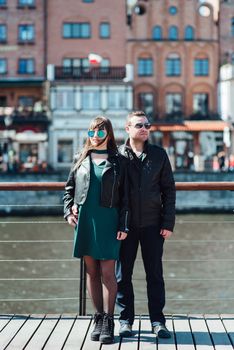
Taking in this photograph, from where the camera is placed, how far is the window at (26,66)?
175 feet

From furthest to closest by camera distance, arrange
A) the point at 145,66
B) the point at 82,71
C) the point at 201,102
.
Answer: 1. the point at 145,66
2. the point at 201,102
3. the point at 82,71

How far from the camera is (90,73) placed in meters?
51.6

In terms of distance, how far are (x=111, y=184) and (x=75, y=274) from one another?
1480 cm

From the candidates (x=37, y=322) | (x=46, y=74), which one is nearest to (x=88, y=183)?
(x=37, y=322)

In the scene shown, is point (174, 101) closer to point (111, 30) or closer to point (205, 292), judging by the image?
point (111, 30)

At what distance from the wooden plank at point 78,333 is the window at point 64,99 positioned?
43722 mm

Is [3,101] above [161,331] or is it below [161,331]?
above

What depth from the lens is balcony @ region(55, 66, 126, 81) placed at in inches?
2020

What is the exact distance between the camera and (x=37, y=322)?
7160 mm

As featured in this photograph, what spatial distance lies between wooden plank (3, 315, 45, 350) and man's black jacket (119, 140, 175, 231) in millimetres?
1344

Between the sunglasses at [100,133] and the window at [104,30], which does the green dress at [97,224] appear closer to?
the sunglasses at [100,133]

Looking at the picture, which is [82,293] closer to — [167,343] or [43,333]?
[43,333]

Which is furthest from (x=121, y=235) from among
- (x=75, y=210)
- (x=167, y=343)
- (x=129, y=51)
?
(x=129, y=51)

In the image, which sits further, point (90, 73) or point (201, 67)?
point (201, 67)
